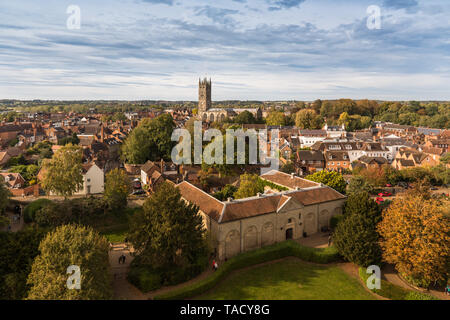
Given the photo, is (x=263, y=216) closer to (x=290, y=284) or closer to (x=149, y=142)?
(x=290, y=284)

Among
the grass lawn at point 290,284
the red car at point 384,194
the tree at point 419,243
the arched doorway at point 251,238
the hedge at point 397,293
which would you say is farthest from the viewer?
the red car at point 384,194

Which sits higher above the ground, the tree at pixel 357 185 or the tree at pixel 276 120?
the tree at pixel 276 120

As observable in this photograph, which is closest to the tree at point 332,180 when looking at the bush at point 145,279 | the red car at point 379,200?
the red car at point 379,200

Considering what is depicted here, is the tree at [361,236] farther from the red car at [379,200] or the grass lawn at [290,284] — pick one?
the red car at [379,200]

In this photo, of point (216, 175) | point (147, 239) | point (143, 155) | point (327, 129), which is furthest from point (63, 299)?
point (327, 129)

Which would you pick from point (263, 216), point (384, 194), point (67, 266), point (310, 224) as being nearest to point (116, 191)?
point (67, 266)

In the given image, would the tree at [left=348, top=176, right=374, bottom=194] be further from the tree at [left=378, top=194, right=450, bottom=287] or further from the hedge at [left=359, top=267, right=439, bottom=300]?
the hedge at [left=359, top=267, right=439, bottom=300]
